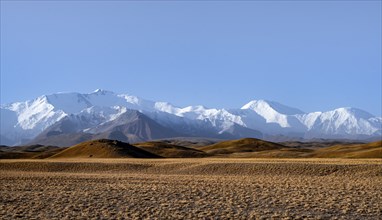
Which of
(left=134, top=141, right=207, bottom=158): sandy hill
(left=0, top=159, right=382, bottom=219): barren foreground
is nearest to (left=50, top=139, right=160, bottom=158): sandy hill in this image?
(left=134, top=141, right=207, bottom=158): sandy hill

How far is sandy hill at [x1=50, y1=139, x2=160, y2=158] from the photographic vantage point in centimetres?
6944

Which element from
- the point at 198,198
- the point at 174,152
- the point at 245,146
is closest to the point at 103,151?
the point at 174,152

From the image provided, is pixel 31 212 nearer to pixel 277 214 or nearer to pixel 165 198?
pixel 165 198

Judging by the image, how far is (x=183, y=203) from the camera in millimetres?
21953

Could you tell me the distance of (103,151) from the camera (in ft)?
234

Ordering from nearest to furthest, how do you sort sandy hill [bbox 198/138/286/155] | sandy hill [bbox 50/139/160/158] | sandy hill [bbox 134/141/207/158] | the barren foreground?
the barren foreground < sandy hill [bbox 50/139/160/158] < sandy hill [bbox 134/141/207/158] < sandy hill [bbox 198/138/286/155]

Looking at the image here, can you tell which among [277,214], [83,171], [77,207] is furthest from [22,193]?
[83,171]

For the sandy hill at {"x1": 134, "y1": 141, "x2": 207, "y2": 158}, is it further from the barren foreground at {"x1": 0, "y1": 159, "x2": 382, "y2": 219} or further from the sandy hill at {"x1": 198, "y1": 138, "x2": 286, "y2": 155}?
the barren foreground at {"x1": 0, "y1": 159, "x2": 382, "y2": 219}

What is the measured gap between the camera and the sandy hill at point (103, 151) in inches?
2734

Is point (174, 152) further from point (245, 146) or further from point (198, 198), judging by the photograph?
point (198, 198)

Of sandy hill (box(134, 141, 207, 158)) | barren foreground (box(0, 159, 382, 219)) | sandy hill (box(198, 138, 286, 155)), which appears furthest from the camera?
sandy hill (box(198, 138, 286, 155))

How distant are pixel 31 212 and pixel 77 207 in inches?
83.2

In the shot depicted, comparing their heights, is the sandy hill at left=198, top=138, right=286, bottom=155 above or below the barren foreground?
above

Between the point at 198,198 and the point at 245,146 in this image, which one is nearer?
the point at 198,198
